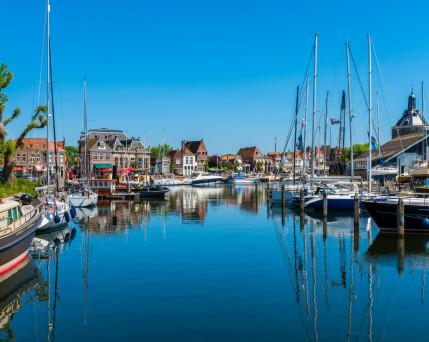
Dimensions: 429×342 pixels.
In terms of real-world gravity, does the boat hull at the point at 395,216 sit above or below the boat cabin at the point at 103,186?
below

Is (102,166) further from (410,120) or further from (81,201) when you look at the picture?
(410,120)

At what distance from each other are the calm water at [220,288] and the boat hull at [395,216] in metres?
1.27

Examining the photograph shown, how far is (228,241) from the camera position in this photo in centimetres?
2972

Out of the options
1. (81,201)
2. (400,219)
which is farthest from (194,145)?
(400,219)

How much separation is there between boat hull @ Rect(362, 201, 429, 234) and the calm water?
1.27 meters

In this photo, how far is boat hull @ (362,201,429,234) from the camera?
2955 cm

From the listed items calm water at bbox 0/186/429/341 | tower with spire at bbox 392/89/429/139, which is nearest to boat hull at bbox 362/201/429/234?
calm water at bbox 0/186/429/341

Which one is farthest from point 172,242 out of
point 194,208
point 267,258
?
point 194,208

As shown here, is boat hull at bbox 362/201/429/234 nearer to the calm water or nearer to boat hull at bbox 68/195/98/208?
the calm water

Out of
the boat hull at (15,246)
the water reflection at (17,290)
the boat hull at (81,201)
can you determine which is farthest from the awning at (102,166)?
the water reflection at (17,290)

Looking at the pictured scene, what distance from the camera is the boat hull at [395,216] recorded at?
2955 centimetres

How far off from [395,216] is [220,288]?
55.1ft

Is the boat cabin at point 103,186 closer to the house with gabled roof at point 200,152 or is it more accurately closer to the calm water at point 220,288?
the calm water at point 220,288

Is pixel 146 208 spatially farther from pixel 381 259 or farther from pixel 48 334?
pixel 48 334
